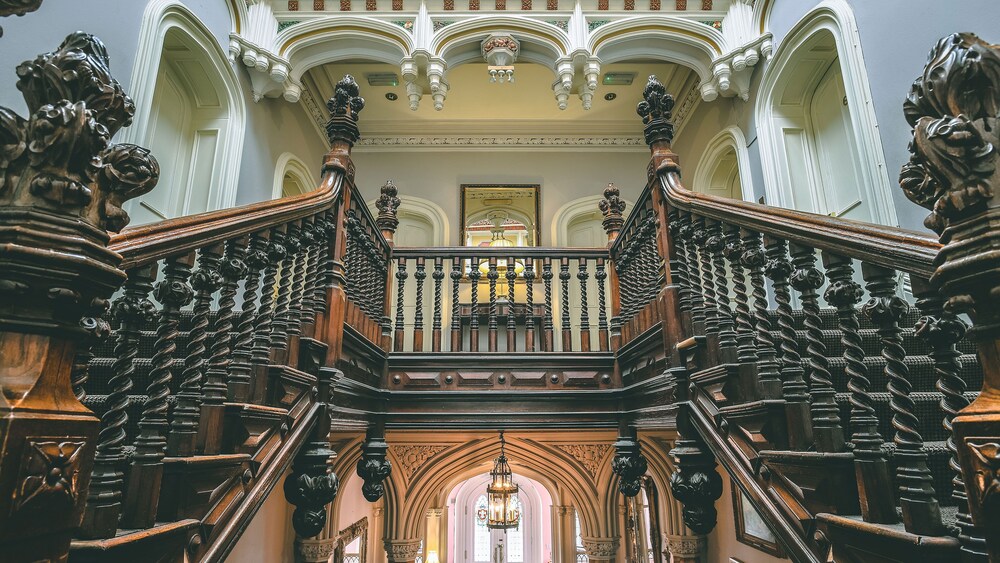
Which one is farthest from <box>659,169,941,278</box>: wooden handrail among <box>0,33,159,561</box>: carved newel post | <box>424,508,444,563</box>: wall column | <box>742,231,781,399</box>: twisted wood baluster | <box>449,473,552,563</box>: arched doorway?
<box>449,473,552,563</box>: arched doorway

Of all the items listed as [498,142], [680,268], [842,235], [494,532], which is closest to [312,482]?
[680,268]

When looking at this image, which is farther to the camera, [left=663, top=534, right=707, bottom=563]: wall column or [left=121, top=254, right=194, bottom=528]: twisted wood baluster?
[left=663, top=534, right=707, bottom=563]: wall column

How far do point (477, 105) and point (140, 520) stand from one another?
7.30 metres

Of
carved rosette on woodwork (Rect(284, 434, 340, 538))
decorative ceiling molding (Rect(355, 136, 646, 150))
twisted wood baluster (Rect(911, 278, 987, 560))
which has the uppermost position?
decorative ceiling molding (Rect(355, 136, 646, 150))

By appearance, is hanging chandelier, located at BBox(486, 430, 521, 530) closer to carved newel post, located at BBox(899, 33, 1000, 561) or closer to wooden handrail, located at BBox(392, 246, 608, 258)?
wooden handrail, located at BBox(392, 246, 608, 258)

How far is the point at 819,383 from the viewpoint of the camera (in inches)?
57.6

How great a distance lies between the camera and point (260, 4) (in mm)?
5594

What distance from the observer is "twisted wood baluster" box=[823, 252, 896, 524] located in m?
1.25

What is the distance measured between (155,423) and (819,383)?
1702mm

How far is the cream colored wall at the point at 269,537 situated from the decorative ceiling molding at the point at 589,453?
3.65 m

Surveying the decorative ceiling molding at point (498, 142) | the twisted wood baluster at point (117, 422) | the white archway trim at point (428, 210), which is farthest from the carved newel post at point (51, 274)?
the decorative ceiling molding at point (498, 142)

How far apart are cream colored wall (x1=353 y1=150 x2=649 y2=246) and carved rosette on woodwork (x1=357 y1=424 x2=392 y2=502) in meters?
4.91

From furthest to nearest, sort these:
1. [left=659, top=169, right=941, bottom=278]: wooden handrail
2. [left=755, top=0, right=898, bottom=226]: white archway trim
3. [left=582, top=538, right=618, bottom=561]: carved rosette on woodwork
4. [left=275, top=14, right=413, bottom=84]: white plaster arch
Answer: [left=582, top=538, right=618, bottom=561]: carved rosette on woodwork, [left=275, top=14, right=413, bottom=84]: white plaster arch, [left=755, top=0, right=898, bottom=226]: white archway trim, [left=659, top=169, right=941, bottom=278]: wooden handrail

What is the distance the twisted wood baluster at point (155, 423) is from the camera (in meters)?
1.24
